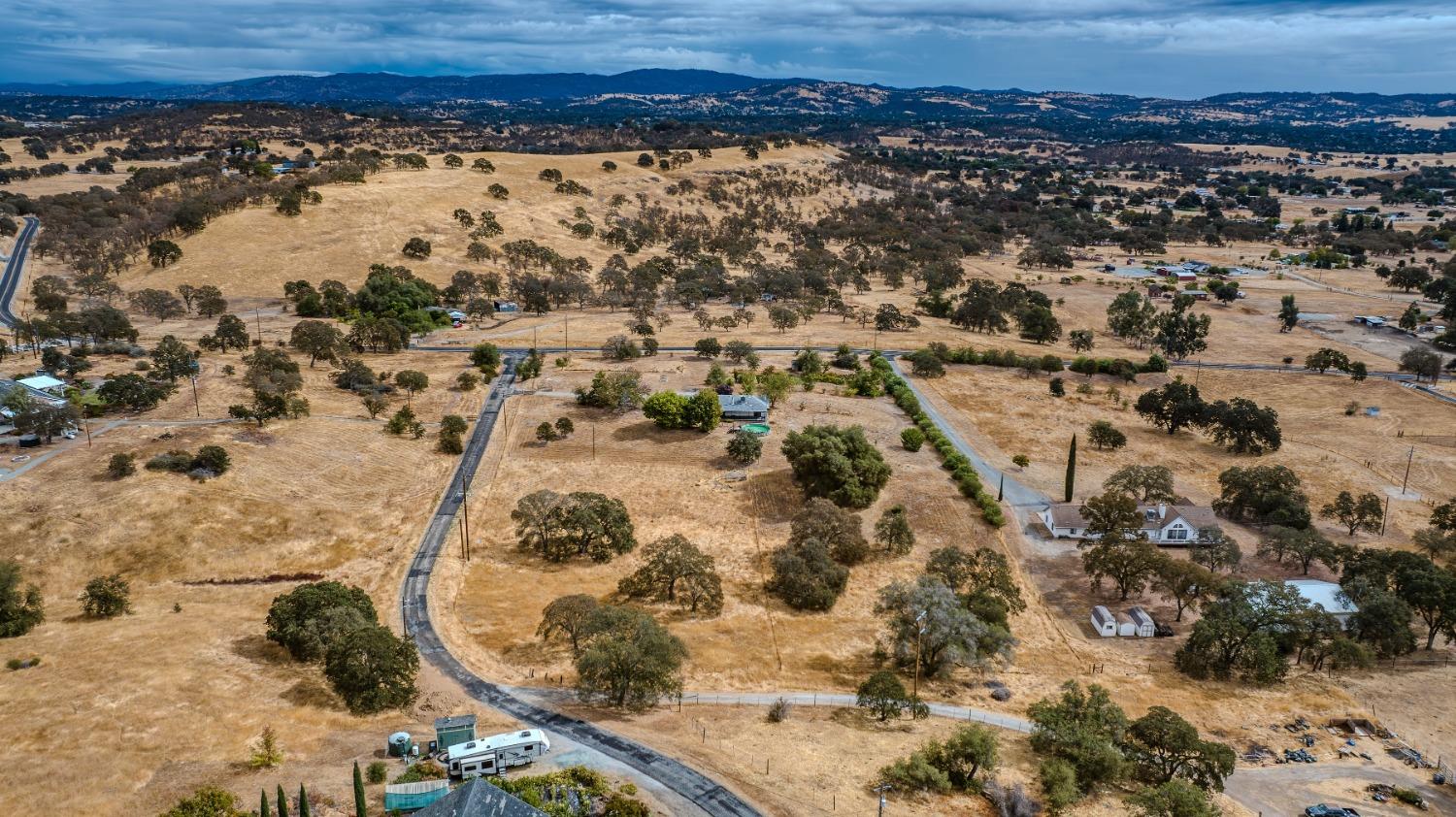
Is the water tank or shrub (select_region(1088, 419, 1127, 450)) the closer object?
the water tank

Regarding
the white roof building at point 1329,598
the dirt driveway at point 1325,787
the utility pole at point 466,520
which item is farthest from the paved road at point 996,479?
the utility pole at point 466,520

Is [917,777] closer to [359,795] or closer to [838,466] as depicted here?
[359,795]

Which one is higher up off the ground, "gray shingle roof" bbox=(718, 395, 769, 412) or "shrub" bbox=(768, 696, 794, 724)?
"gray shingle roof" bbox=(718, 395, 769, 412)

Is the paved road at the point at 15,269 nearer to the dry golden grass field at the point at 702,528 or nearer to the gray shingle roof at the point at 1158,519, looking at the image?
the dry golden grass field at the point at 702,528

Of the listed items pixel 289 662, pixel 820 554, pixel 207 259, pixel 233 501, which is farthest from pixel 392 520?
pixel 207 259

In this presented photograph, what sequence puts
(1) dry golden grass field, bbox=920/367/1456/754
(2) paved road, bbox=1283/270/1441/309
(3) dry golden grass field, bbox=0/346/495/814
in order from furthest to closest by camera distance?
(2) paved road, bbox=1283/270/1441/309, (1) dry golden grass field, bbox=920/367/1456/754, (3) dry golden grass field, bbox=0/346/495/814

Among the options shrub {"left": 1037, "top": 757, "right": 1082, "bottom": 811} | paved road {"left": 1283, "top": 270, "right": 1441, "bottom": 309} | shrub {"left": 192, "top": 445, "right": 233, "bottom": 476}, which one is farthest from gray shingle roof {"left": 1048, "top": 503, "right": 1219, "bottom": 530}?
paved road {"left": 1283, "top": 270, "right": 1441, "bottom": 309}

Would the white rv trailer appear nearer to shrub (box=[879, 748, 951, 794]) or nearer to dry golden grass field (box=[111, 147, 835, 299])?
shrub (box=[879, 748, 951, 794])
